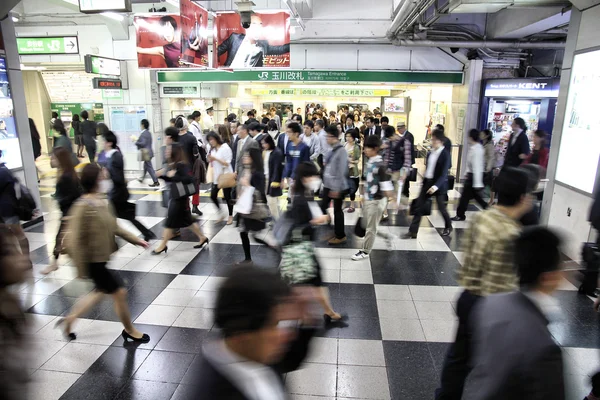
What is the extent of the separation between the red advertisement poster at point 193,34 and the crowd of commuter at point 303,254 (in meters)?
1.64

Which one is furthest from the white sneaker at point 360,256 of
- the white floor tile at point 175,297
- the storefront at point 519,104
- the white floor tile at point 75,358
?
the storefront at point 519,104

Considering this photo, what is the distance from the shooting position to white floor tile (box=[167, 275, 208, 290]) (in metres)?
4.83

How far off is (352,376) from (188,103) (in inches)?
488

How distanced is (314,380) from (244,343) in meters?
2.13

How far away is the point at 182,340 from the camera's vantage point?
3.75 metres

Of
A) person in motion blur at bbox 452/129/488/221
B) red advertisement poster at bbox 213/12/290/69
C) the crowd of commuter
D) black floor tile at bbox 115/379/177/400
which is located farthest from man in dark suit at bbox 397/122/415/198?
black floor tile at bbox 115/379/177/400

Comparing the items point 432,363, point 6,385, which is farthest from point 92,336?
point 432,363

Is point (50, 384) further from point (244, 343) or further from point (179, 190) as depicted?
point (179, 190)

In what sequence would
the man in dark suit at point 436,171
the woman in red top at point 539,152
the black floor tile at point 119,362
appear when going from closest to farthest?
the black floor tile at point 119,362, the man in dark suit at point 436,171, the woman in red top at point 539,152

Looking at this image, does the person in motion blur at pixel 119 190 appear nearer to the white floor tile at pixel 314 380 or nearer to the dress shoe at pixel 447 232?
the white floor tile at pixel 314 380

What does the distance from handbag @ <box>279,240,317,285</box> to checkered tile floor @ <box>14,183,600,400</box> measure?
0.54m

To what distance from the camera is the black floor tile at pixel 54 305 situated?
4.25 meters

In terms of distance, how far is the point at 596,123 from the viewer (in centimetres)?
511

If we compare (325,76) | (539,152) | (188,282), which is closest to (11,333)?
(188,282)
